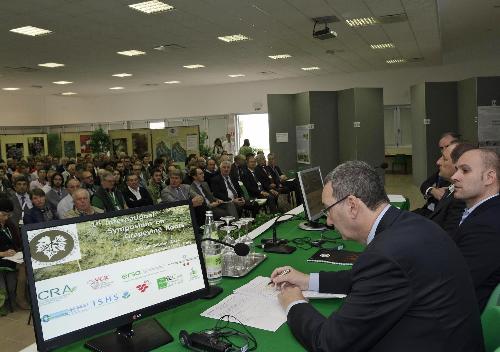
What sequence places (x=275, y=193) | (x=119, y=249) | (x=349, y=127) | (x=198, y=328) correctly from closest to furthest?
(x=119, y=249) → (x=198, y=328) → (x=275, y=193) → (x=349, y=127)

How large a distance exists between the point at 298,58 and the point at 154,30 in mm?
4908

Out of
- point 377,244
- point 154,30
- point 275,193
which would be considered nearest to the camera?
point 377,244

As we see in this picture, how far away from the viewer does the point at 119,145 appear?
14383 millimetres

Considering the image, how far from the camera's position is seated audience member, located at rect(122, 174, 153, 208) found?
269 inches

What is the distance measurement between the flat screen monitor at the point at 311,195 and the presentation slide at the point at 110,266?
1.52m

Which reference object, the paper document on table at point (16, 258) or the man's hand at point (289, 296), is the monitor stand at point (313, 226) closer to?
the man's hand at point (289, 296)

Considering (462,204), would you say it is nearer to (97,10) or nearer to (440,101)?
(97,10)

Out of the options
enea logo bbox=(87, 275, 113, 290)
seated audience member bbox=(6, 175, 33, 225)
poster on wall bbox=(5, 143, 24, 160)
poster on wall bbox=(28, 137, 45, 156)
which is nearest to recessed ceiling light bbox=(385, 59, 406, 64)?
seated audience member bbox=(6, 175, 33, 225)

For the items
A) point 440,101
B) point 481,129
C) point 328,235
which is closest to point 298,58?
point 440,101

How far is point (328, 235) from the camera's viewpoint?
319 cm

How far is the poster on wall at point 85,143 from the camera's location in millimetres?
16188

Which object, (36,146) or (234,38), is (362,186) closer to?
(234,38)

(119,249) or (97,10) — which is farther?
(97,10)

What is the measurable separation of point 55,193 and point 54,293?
6148 millimetres
